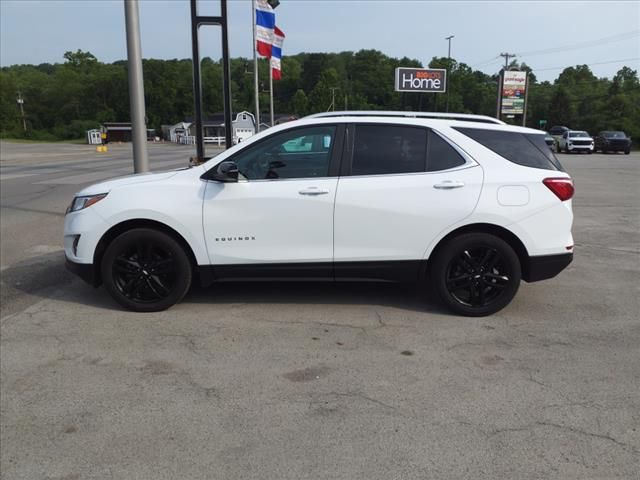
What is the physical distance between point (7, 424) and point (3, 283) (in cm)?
343

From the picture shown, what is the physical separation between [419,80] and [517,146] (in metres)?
25.6

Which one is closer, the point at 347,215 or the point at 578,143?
the point at 347,215

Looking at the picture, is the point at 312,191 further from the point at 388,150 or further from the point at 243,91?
the point at 243,91

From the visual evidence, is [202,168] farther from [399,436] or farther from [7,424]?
[399,436]

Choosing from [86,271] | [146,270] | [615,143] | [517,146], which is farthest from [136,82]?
[615,143]

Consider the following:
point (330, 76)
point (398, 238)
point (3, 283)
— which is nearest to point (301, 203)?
point (398, 238)

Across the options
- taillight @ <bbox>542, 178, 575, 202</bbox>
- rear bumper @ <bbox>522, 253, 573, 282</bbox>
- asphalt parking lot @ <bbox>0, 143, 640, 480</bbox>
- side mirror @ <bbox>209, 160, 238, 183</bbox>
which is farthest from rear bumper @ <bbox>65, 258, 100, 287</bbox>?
taillight @ <bbox>542, 178, 575, 202</bbox>

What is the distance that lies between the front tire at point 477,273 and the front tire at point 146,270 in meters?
2.27

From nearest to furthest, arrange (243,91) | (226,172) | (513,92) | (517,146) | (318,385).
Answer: (318,385) → (226,172) → (517,146) → (513,92) → (243,91)

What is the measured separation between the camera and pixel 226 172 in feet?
15.9

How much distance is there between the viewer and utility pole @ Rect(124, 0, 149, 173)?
841 centimetres

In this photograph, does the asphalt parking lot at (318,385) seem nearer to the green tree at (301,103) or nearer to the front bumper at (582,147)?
the front bumper at (582,147)

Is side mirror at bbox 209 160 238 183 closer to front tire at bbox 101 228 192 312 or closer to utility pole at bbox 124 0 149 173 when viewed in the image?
front tire at bbox 101 228 192 312

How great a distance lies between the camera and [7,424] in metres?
3.29
